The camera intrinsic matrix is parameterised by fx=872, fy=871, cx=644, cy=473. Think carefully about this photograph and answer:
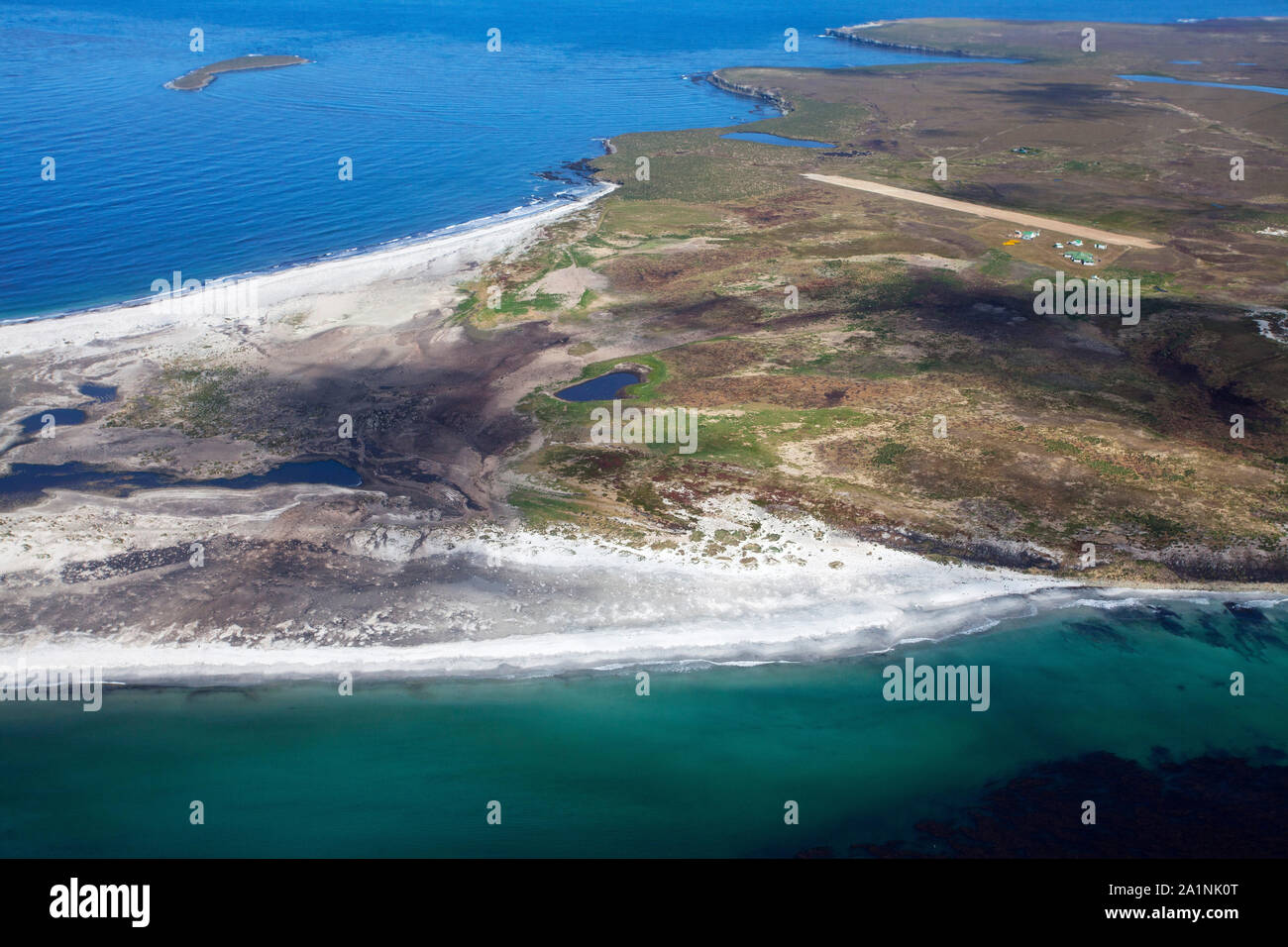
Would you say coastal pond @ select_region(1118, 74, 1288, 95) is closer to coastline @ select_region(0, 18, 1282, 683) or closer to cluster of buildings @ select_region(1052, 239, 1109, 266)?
cluster of buildings @ select_region(1052, 239, 1109, 266)

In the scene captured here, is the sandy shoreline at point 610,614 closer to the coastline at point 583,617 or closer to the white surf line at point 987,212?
the coastline at point 583,617

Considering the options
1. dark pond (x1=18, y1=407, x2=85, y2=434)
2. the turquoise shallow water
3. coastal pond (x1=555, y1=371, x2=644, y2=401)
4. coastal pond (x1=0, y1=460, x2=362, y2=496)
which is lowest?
the turquoise shallow water

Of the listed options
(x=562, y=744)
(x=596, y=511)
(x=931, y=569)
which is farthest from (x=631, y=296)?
(x=562, y=744)

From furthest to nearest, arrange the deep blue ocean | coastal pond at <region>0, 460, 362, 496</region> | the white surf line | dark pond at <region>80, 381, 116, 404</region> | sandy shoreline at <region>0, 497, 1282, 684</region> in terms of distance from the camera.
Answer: the deep blue ocean, the white surf line, dark pond at <region>80, 381, 116, 404</region>, coastal pond at <region>0, 460, 362, 496</region>, sandy shoreline at <region>0, 497, 1282, 684</region>

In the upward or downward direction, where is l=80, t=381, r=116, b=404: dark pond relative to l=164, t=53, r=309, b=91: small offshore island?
downward

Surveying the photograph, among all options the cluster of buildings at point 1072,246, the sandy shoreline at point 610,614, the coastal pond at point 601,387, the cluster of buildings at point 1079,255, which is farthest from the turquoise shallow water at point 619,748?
the cluster of buildings at point 1072,246

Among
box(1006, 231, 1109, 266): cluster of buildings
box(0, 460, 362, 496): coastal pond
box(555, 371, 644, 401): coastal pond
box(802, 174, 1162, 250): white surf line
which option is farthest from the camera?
box(802, 174, 1162, 250): white surf line

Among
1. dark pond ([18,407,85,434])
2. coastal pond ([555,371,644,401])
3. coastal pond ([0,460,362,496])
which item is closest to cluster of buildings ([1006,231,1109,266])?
coastal pond ([555,371,644,401])
